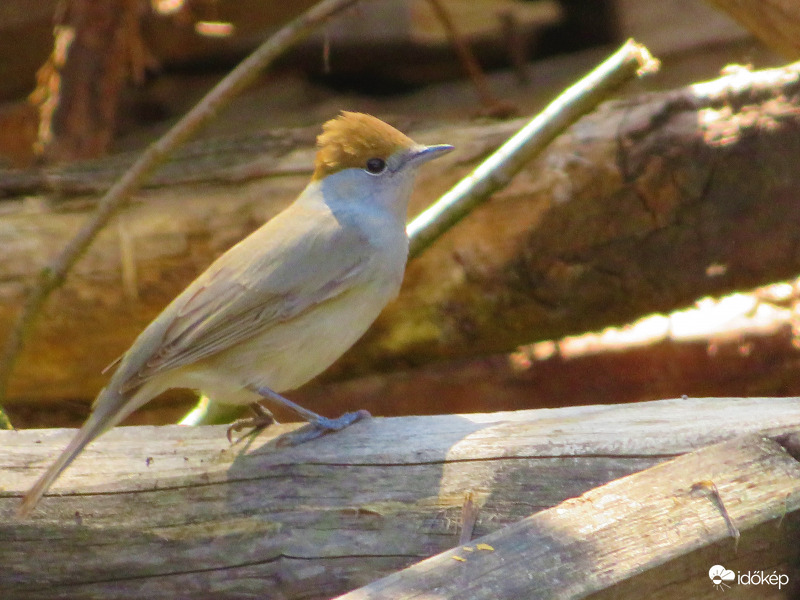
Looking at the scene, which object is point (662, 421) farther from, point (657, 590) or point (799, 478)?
point (657, 590)

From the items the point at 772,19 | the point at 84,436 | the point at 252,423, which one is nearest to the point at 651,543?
the point at 252,423

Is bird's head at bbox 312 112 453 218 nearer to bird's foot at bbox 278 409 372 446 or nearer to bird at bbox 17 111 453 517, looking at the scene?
bird at bbox 17 111 453 517

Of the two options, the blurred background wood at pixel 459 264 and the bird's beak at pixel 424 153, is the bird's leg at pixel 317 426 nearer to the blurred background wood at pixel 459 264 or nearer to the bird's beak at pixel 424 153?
the bird's beak at pixel 424 153

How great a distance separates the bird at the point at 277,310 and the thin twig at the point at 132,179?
0.89 metres

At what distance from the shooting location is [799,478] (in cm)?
207

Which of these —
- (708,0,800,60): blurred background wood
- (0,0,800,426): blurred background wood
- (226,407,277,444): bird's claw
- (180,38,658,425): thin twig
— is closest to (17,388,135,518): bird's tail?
(226,407,277,444): bird's claw

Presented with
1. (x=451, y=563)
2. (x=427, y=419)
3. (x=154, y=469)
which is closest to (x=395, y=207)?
(x=427, y=419)

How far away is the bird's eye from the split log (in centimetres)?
99

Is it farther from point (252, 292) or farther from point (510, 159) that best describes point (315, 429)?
point (510, 159)

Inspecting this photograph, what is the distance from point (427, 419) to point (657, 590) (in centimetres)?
90

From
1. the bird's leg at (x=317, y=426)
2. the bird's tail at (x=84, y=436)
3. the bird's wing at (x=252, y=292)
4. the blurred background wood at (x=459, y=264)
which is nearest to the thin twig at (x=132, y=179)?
the blurred background wood at (x=459, y=264)

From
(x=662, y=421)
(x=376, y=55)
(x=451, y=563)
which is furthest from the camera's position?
(x=376, y=55)

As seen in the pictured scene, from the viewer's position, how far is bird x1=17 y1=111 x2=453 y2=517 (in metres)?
3.01

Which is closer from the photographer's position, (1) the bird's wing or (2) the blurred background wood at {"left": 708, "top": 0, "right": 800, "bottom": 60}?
(1) the bird's wing
